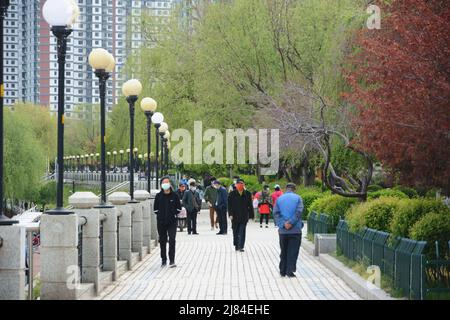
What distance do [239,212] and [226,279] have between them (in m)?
6.01

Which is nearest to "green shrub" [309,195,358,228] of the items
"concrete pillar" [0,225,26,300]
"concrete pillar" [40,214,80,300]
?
"concrete pillar" [40,214,80,300]

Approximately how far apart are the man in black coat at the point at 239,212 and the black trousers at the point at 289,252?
5.56 meters

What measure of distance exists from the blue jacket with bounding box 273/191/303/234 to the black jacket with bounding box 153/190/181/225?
2793 mm

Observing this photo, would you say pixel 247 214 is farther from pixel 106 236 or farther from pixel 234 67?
pixel 234 67

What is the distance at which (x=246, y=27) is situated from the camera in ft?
132

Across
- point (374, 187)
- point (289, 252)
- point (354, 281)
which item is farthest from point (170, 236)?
point (374, 187)

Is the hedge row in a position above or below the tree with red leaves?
below

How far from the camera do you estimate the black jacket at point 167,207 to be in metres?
17.7

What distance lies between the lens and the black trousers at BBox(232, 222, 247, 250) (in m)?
21.3

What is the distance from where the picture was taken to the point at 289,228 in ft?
50.9

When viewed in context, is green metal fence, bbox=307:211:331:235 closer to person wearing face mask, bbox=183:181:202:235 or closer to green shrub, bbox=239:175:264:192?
person wearing face mask, bbox=183:181:202:235

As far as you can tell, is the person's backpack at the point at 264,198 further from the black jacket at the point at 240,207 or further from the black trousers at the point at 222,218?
the black jacket at the point at 240,207
